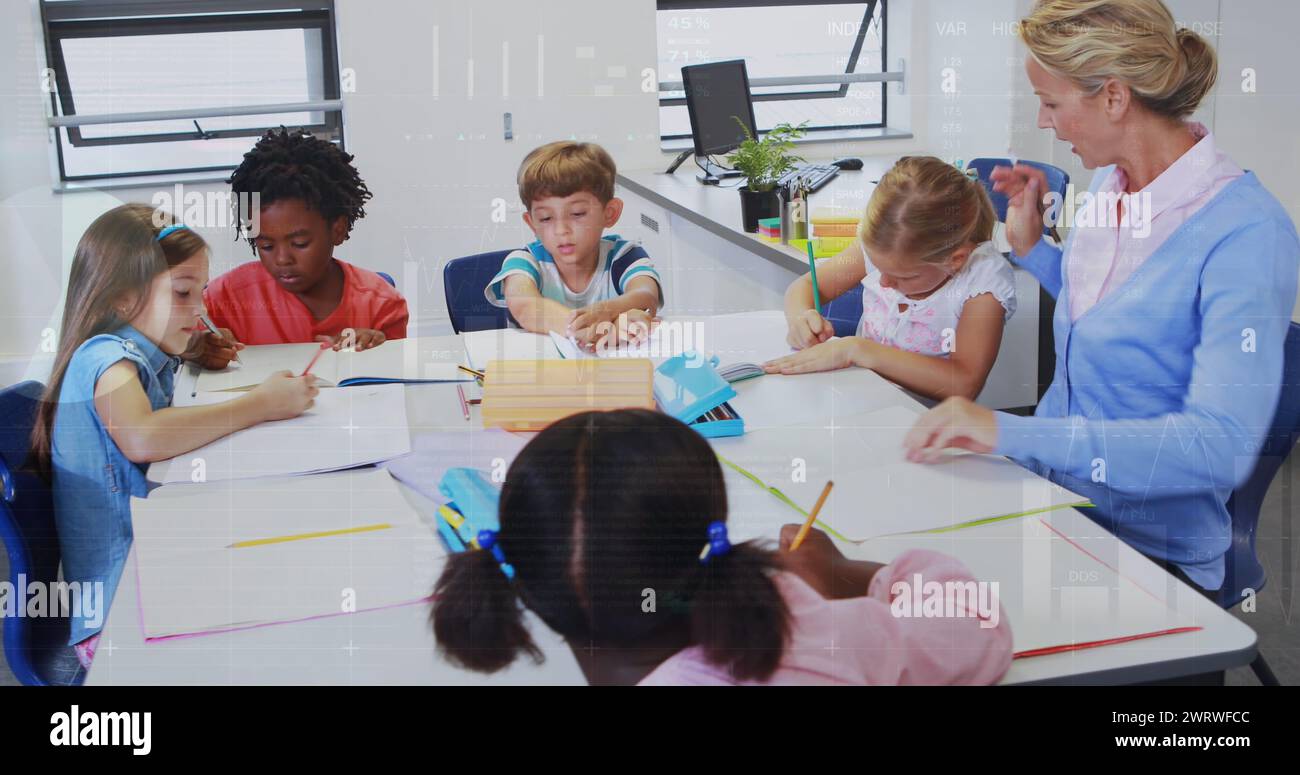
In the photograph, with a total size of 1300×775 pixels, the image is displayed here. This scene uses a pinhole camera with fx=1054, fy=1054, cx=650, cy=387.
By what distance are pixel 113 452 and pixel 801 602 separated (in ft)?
2.80

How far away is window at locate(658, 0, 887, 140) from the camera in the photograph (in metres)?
1.12

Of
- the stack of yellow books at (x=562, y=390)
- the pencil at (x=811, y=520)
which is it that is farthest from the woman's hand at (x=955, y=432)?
the stack of yellow books at (x=562, y=390)

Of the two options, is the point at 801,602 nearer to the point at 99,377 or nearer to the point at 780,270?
the point at 780,270

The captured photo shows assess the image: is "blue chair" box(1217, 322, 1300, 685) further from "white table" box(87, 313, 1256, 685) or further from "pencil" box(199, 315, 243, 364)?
"pencil" box(199, 315, 243, 364)

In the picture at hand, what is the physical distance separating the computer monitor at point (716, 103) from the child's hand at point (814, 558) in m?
0.47

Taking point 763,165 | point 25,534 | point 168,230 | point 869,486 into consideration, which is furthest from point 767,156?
point 25,534

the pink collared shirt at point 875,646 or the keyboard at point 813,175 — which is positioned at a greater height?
the keyboard at point 813,175

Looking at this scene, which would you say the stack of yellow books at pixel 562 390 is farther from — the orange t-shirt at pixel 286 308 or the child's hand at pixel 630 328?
the orange t-shirt at pixel 286 308

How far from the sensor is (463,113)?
4.17ft

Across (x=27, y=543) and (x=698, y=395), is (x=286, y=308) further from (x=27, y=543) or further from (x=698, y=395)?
(x=698, y=395)

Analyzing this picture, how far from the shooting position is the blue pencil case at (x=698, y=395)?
4.27ft

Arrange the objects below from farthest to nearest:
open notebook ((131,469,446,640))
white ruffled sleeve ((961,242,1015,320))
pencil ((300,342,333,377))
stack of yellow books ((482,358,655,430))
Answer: pencil ((300,342,333,377)) < white ruffled sleeve ((961,242,1015,320)) < stack of yellow books ((482,358,655,430)) < open notebook ((131,469,446,640))

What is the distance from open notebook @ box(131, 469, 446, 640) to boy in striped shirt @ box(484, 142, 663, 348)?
0.32 m

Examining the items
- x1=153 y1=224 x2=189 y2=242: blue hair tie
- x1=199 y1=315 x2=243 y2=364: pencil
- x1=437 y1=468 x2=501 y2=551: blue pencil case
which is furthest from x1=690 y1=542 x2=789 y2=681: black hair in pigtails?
x1=199 y1=315 x2=243 y2=364: pencil
